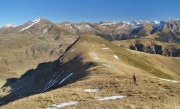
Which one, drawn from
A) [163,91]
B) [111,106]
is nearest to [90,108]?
[111,106]

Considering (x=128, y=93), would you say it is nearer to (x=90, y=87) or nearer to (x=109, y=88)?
(x=109, y=88)

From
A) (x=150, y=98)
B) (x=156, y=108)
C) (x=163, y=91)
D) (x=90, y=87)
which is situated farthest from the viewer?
(x=90, y=87)

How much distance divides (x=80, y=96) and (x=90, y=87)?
7.16m

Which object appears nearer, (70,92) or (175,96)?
(175,96)

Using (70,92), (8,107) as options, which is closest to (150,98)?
(70,92)

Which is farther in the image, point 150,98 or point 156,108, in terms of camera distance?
point 150,98

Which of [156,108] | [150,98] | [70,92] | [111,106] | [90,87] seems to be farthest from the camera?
[90,87]

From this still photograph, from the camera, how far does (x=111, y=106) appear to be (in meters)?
34.7

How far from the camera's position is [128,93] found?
40.4 m

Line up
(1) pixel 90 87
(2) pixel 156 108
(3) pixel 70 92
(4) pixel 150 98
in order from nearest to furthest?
(2) pixel 156 108 → (4) pixel 150 98 → (3) pixel 70 92 → (1) pixel 90 87

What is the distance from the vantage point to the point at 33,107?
3888 cm

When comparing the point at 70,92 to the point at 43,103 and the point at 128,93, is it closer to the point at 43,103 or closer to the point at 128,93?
the point at 43,103

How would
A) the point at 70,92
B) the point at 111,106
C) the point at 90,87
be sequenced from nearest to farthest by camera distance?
the point at 111,106 < the point at 70,92 < the point at 90,87

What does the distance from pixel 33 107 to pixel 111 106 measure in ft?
39.3
